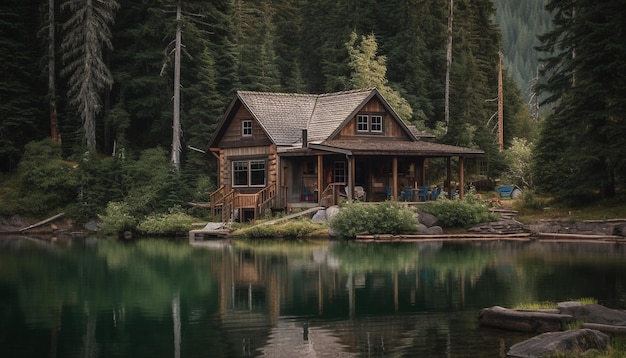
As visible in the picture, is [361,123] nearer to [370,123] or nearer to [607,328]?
[370,123]

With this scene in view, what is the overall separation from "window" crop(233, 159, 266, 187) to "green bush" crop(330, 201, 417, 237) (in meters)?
9.67

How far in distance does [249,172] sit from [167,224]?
21.2 ft

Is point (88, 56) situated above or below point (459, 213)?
above

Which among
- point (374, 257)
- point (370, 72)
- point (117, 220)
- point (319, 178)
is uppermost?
point (370, 72)

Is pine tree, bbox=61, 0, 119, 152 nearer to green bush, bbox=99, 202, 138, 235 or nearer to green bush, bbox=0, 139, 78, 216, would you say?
green bush, bbox=0, 139, 78, 216

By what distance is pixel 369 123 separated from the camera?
4650 centimetres

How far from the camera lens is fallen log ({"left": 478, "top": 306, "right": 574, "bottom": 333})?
1511 cm

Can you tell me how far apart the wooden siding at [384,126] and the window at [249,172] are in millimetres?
4904

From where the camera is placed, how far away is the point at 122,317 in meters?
17.9

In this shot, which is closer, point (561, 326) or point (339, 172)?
point (561, 326)

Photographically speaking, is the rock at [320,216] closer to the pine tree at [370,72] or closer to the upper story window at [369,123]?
the upper story window at [369,123]

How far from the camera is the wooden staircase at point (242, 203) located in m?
43.9

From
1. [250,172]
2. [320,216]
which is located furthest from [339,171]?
[320,216]

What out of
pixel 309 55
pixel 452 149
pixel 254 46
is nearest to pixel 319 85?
pixel 309 55
